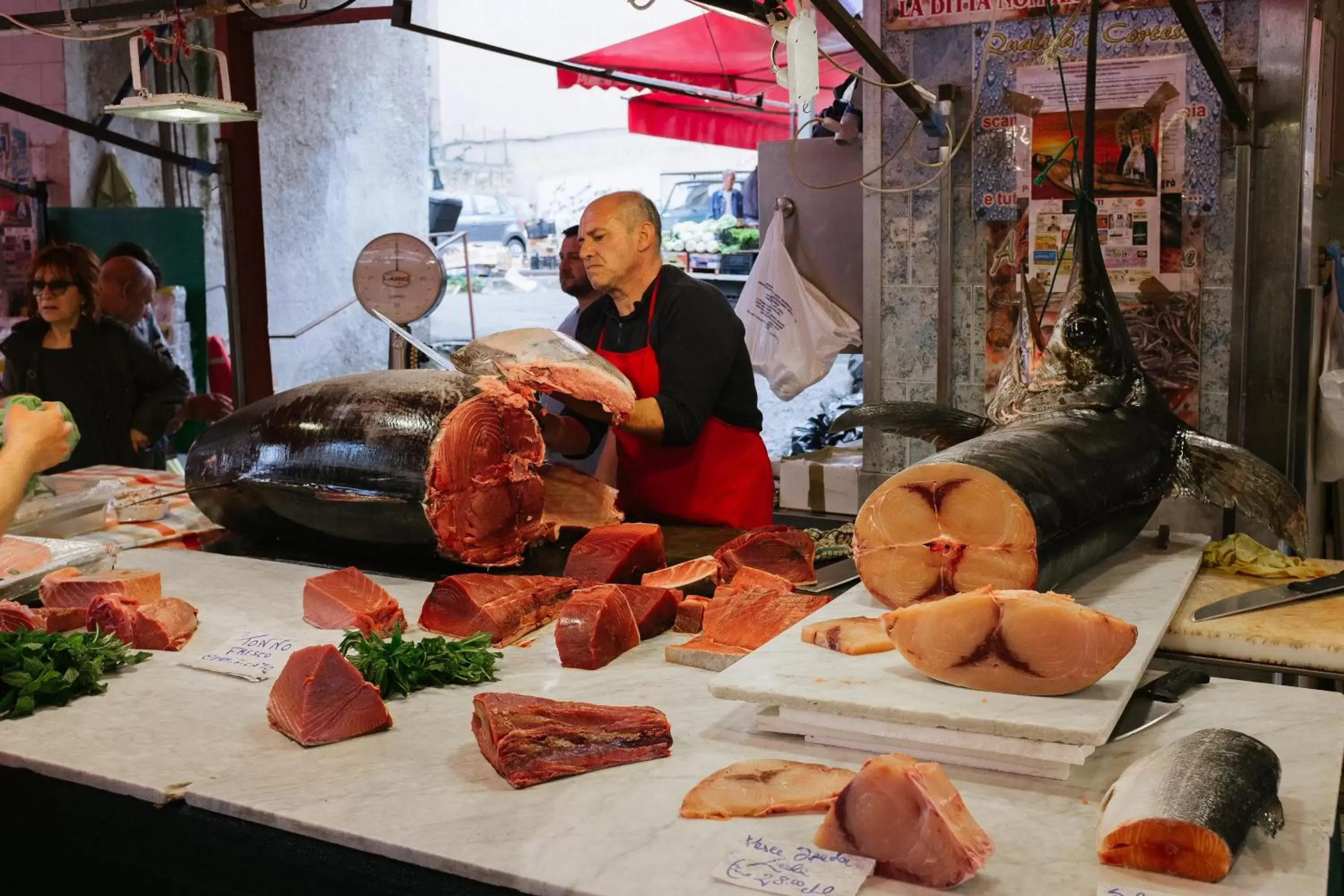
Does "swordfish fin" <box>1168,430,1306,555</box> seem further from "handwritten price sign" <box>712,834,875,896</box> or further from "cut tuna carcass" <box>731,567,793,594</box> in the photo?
"handwritten price sign" <box>712,834,875,896</box>

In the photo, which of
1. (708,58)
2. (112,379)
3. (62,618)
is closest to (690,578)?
(62,618)

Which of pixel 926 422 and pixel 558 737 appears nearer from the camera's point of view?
pixel 558 737

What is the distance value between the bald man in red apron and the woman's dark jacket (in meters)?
3.15

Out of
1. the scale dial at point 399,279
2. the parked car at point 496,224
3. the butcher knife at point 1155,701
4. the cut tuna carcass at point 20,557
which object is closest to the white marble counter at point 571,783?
the butcher knife at point 1155,701

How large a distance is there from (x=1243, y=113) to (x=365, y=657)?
138 inches

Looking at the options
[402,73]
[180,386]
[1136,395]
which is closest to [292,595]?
[1136,395]

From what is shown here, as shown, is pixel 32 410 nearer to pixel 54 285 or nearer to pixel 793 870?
pixel 793 870

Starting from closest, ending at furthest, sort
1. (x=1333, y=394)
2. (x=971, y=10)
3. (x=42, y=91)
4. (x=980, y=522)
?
(x=980, y=522), (x=1333, y=394), (x=971, y=10), (x=42, y=91)

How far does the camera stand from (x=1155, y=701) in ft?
7.27

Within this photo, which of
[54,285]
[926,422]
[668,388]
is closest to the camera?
[926,422]

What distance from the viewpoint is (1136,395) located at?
322 centimetres

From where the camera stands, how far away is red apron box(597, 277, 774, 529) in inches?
169

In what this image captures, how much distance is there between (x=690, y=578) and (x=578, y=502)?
73 centimetres

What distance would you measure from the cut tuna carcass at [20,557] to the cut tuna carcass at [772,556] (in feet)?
5.65
